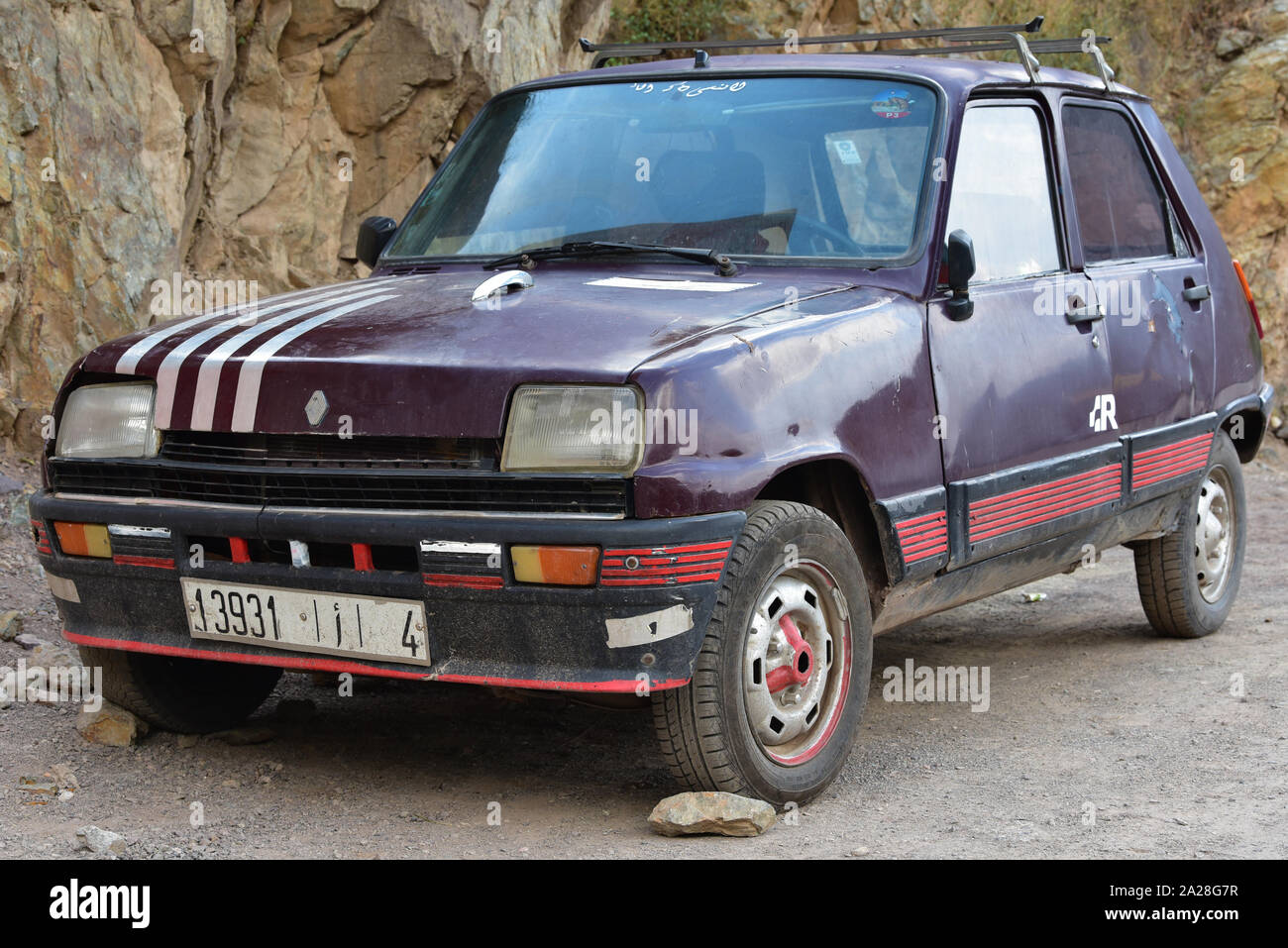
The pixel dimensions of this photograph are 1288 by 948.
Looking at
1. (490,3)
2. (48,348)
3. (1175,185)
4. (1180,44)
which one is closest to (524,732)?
(1175,185)

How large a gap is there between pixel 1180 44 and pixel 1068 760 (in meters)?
12.0

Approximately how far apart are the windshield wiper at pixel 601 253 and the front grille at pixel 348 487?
1061mm

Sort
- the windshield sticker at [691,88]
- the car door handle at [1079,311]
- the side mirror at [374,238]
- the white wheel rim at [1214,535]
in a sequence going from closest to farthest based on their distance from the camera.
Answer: the windshield sticker at [691,88], the car door handle at [1079,311], the side mirror at [374,238], the white wheel rim at [1214,535]

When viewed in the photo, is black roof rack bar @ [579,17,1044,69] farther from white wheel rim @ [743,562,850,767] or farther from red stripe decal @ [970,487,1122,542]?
white wheel rim @ [743,562,850,767]

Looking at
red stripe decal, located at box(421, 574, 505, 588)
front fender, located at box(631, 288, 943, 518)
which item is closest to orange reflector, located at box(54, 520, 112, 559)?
red stripe decal, located at box(421, 574, 505, 588)

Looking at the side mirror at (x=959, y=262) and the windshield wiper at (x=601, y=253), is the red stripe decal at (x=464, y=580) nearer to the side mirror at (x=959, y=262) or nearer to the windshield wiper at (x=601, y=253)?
the windshield wiper at (x=601, y=253)

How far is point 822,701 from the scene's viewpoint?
3941 mm

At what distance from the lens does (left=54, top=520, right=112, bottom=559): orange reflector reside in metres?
3.86

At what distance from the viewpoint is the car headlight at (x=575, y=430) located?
334cm

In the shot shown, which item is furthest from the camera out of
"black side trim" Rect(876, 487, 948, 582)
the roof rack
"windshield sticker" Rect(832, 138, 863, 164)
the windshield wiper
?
the roof rack

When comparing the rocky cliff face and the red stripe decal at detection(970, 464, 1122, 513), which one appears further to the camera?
the rocky cliff face

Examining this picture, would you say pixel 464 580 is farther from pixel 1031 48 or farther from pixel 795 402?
pixel 1031 48

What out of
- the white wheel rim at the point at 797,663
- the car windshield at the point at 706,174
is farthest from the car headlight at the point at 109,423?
the white wheel rim at the point at 797,663
